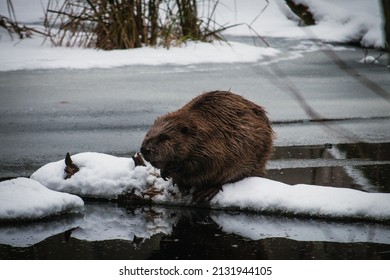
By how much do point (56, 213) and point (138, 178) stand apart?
1.50 ft

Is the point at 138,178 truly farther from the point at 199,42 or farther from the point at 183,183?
the point at 199,42

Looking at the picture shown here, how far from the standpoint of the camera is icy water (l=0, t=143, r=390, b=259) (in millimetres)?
2955

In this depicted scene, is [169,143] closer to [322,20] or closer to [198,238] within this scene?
[198,238]

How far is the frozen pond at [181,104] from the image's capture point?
3025mm

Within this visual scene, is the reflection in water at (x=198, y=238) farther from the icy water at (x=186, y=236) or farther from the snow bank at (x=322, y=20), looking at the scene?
the snow bank at (x=322, y=20)

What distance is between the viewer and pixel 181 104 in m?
5.98

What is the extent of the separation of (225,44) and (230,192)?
4920 mm

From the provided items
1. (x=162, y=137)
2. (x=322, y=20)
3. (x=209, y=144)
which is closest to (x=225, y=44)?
(x=322, y=20)

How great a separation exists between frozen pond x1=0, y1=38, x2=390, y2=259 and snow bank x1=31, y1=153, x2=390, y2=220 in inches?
2.1

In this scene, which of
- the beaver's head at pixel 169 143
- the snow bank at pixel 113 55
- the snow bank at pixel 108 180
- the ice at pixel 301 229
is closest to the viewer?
the ice at pixel 301 229

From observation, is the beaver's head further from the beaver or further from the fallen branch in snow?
the fallen branch in snow

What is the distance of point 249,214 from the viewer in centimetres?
346

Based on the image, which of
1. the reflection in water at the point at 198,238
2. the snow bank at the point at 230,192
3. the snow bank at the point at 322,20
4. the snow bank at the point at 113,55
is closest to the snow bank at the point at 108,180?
the snow bank at the point at 230,192

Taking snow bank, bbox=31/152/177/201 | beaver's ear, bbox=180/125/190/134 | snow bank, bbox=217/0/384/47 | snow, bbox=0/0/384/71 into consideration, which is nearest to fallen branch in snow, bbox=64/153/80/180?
snow bank, bbox=31/152/177/201
